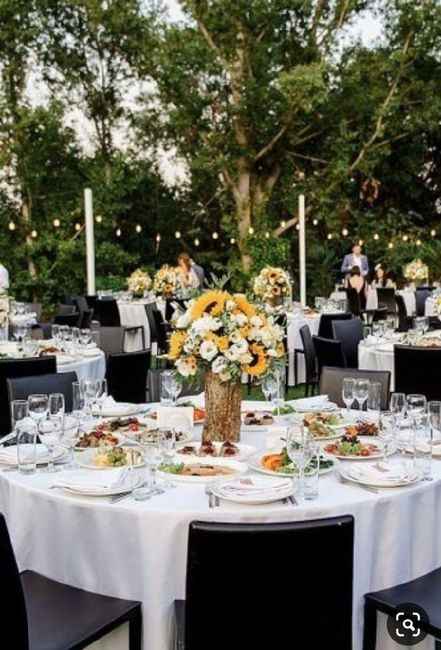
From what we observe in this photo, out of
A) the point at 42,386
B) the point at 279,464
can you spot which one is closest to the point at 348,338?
the point at 42,386

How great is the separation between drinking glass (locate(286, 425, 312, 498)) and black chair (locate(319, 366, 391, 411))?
1.73 metres

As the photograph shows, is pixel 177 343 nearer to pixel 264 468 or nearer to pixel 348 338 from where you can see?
pixel 264 468

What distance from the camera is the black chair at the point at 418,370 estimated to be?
5293 mm

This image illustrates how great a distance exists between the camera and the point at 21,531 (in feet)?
8.75

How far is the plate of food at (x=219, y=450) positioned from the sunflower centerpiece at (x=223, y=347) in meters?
0.13

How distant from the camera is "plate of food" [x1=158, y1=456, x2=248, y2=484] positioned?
265 cm

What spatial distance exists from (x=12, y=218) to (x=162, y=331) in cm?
947

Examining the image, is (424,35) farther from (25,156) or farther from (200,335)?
(200,335)

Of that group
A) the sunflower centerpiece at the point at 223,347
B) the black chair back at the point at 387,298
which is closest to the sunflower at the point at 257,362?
the sunflower centerpiece at the point at 223,347

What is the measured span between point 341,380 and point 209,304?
60.7 inches

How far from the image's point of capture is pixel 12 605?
2.16 m

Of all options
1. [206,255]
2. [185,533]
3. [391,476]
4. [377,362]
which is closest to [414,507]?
[391,476]

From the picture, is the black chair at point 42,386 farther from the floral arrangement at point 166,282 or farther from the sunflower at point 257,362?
the floral arrangement at point 166,282

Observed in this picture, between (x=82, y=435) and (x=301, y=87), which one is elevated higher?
(x=301, y=87)
